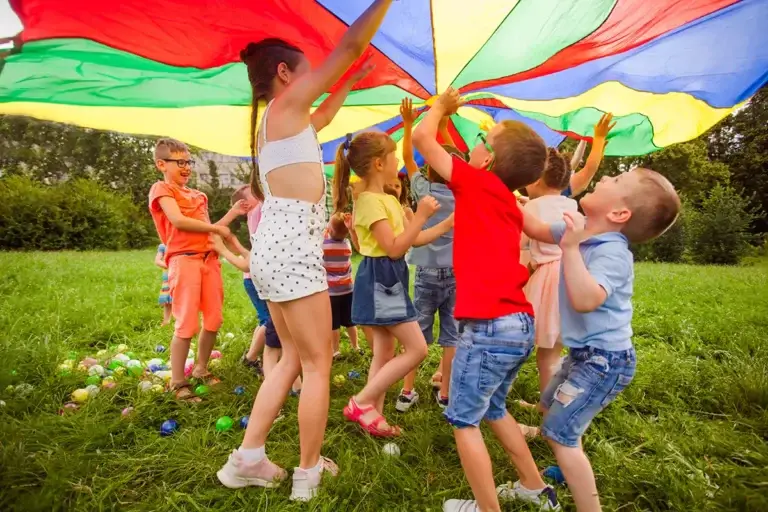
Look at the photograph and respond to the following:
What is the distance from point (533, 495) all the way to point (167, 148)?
2.81m

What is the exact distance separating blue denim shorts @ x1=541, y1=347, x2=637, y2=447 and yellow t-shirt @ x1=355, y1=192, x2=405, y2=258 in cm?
111

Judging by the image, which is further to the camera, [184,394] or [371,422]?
[184,394]

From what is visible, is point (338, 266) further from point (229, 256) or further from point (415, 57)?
point (415, 57)

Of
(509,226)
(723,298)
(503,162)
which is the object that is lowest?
(723,298)

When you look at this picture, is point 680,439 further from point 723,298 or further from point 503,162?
point 723,298

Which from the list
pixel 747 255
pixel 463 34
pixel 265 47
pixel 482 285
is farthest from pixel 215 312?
pixel 747 255

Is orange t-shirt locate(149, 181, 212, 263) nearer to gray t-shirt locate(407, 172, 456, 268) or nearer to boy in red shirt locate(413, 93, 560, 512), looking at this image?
gray t-shirt locate(407, 172, 456, 268)

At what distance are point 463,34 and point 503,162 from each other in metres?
1.11

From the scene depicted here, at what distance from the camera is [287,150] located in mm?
1786

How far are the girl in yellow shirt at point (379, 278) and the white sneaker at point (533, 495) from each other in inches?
28.7

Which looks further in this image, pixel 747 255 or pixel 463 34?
pixel 747 255

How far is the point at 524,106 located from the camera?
3.42 meters

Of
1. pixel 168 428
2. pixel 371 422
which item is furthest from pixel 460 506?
pixel 168 428

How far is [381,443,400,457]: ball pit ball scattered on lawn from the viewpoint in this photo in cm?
225
